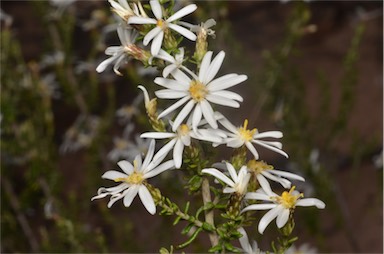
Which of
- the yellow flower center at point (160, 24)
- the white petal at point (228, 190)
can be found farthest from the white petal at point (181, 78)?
the white petal at point (228, 190)

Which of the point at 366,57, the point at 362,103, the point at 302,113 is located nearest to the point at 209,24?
the point at 302,113

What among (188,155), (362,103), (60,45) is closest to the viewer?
(188,155)

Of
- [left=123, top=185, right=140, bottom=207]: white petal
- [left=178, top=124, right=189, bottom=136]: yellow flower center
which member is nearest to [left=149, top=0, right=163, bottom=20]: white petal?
[left=178, top=124, right=189, bottom=136]: yellow flower center

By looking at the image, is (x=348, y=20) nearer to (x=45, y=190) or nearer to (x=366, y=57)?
(x=366, y=57)

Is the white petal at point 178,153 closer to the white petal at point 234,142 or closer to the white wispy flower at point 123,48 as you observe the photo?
the white petal at point 234,142

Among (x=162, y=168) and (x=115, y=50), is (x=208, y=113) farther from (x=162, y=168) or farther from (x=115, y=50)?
(x=115, y=50)

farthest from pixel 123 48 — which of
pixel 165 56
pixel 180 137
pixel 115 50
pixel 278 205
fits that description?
pixel 278 205
